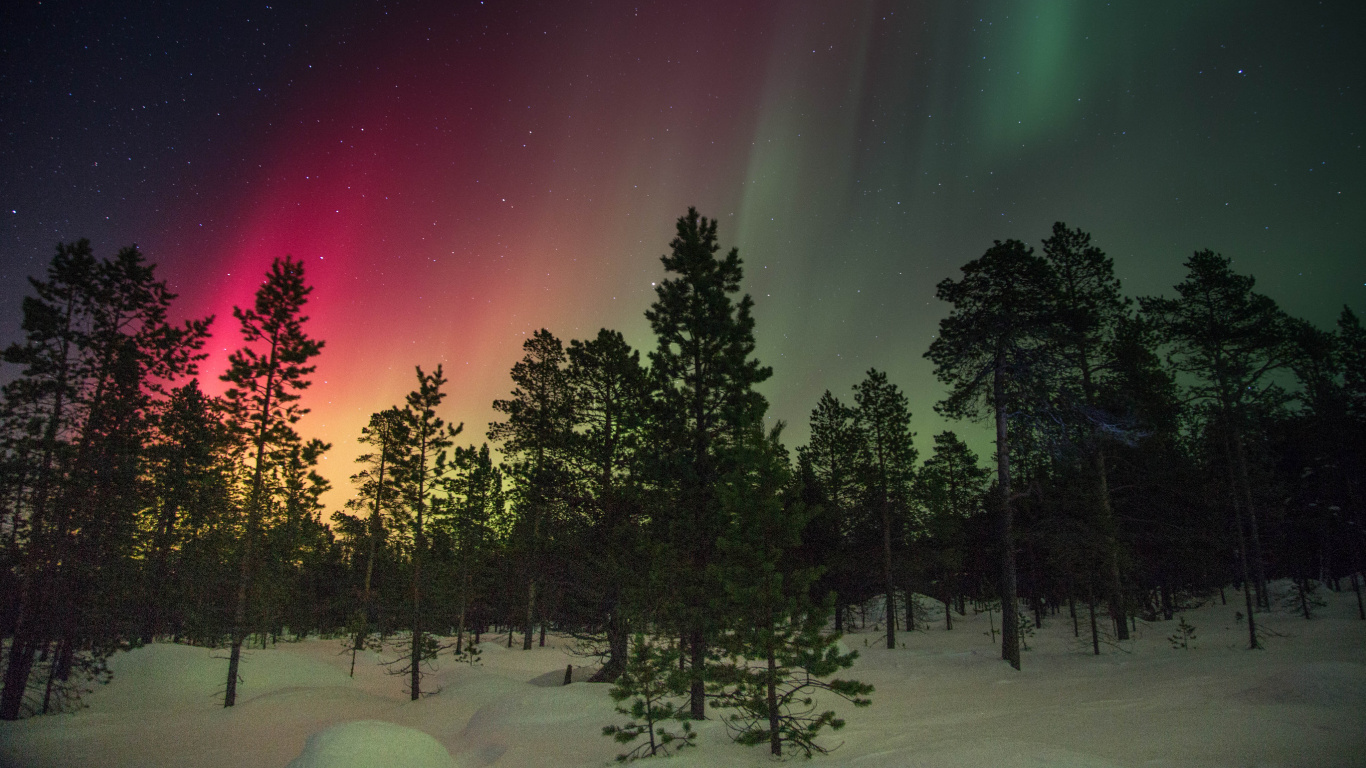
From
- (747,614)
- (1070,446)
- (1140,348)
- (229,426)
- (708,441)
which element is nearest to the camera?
(747,614)

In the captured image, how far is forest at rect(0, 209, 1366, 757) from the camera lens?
12852 millimetres

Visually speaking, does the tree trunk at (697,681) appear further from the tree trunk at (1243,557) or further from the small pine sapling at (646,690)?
the tree trunk at (1243,557)

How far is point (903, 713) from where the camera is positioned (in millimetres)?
14664

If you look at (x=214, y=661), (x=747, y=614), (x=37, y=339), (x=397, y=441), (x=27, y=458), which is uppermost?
(x=37, y=339)

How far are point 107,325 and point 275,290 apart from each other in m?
5.52

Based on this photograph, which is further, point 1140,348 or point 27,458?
point 1140,348

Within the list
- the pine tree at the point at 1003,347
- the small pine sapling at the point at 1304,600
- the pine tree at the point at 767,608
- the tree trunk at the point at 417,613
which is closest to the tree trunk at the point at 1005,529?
the pine tree at the point at 1003,347

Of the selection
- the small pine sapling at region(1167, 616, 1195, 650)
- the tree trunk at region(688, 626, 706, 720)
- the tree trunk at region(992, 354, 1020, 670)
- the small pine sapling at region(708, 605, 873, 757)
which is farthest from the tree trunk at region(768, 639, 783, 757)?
the small pine sapling at region(1167, 616, 1195, 650)

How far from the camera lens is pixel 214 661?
25.3m

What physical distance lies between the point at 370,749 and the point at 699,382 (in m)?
12.3

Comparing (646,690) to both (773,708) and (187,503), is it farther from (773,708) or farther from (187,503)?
(187,503)

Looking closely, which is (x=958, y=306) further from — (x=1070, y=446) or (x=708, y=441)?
(x=708, y=441)

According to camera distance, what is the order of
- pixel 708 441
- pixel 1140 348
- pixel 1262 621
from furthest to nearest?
pixel 1140 348 → pixel 1262 621 → pixel 708 441

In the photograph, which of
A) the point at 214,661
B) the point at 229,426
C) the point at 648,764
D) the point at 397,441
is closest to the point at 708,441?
the point at 648,764
